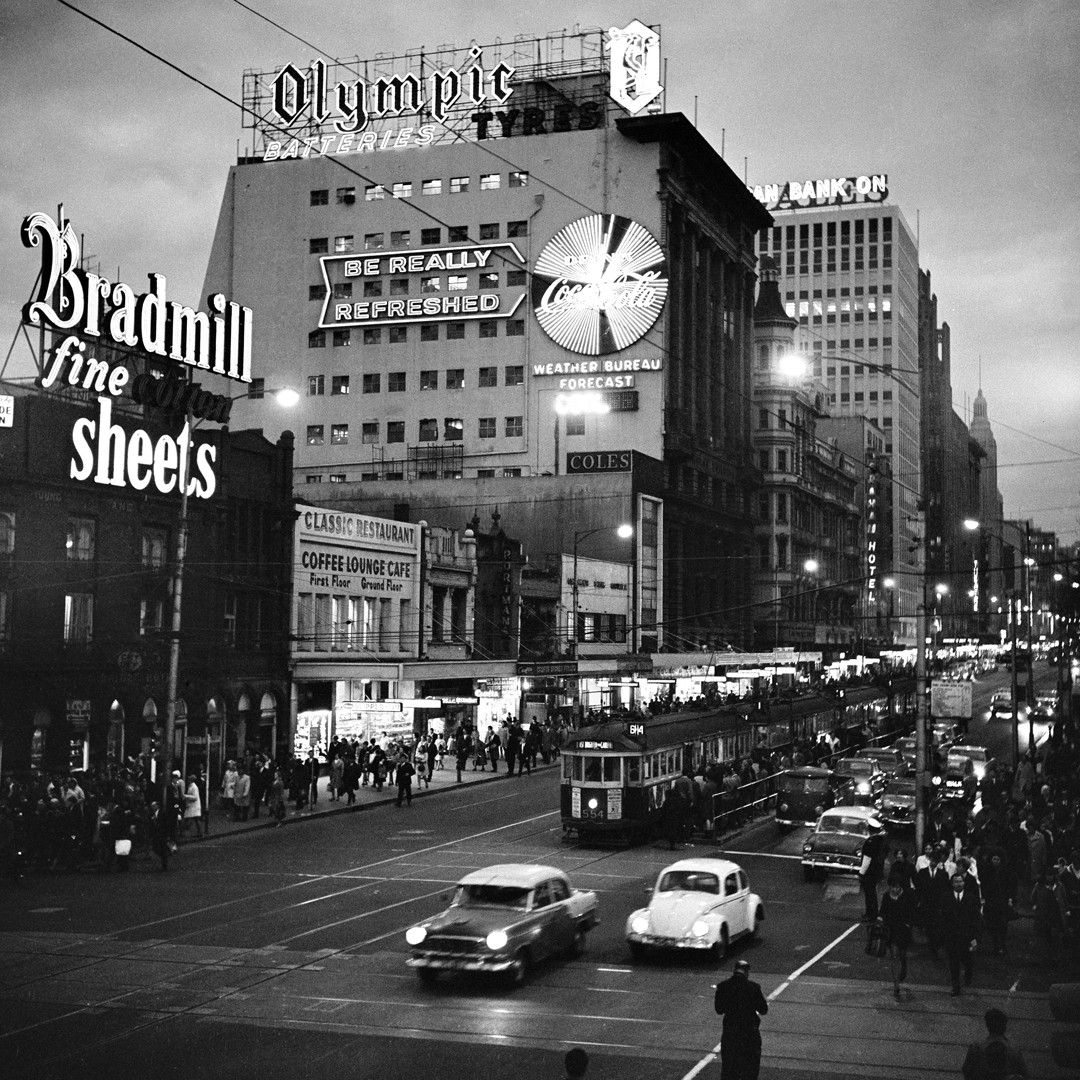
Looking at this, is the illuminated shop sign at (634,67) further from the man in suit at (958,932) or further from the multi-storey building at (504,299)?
the man in suit at (958,932)

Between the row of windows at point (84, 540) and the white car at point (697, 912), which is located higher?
the row of windows at point (84, 540)

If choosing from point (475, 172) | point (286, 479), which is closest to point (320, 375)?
point (475, 172)

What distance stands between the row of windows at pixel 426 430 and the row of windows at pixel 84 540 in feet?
165

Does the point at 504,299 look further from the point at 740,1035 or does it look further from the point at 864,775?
the point at 740,1035

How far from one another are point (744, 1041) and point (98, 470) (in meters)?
31.9

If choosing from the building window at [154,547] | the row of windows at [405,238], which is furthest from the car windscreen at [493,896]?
the row of windows at [405,238]

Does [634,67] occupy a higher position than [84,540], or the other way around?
[634,67]

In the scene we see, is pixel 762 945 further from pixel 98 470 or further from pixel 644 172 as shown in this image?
pixel 644 172

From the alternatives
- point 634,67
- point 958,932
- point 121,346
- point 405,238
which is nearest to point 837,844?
point 958,932

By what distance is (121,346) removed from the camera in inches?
1708

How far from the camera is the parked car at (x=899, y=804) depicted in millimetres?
35719

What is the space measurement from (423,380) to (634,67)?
84.3 ft

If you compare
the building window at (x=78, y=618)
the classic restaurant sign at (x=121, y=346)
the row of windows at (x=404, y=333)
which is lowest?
the building window at (x=78, y=618)

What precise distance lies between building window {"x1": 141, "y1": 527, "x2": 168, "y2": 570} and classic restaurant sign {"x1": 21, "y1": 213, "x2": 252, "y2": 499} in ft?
4.74
